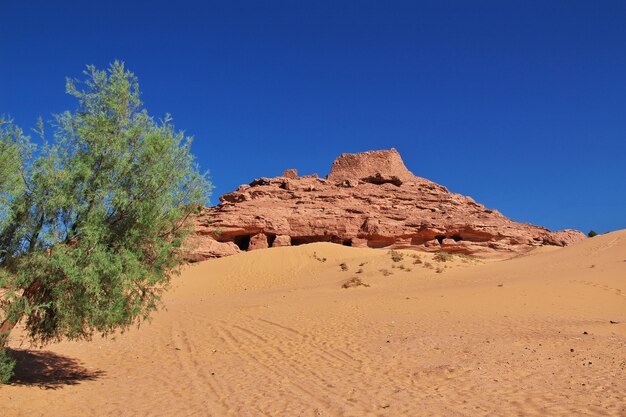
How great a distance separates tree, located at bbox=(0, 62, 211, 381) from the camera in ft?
29.1

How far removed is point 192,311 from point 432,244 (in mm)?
28490

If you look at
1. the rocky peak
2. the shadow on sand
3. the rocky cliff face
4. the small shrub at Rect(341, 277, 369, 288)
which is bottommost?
the shadow on sand

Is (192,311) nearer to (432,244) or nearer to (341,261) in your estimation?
(341,261)

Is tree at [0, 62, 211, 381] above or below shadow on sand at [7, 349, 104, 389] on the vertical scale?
above

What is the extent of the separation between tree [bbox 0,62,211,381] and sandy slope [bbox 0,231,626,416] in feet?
6.00

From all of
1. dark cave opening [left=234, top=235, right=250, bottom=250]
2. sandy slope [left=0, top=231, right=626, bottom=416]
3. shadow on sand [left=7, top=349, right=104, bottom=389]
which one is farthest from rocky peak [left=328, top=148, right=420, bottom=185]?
shadow on sand [left=7, top=349, right=104, bottom=389]

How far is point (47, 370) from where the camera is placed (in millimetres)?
11836

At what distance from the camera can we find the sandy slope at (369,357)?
8.12 meters

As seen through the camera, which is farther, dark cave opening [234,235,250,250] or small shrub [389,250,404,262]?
dark cave opening [234,235,250,250]

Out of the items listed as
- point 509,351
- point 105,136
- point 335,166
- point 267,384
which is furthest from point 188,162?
point 335,166

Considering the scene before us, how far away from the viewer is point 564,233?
5191cm

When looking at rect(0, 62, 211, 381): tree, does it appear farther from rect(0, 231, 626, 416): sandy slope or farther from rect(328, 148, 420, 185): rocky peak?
rect(328, 148, 420, 185): rocky peak

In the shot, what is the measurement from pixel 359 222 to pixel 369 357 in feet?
118

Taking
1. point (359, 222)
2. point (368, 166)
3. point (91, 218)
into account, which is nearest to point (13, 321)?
point (91, 218)
